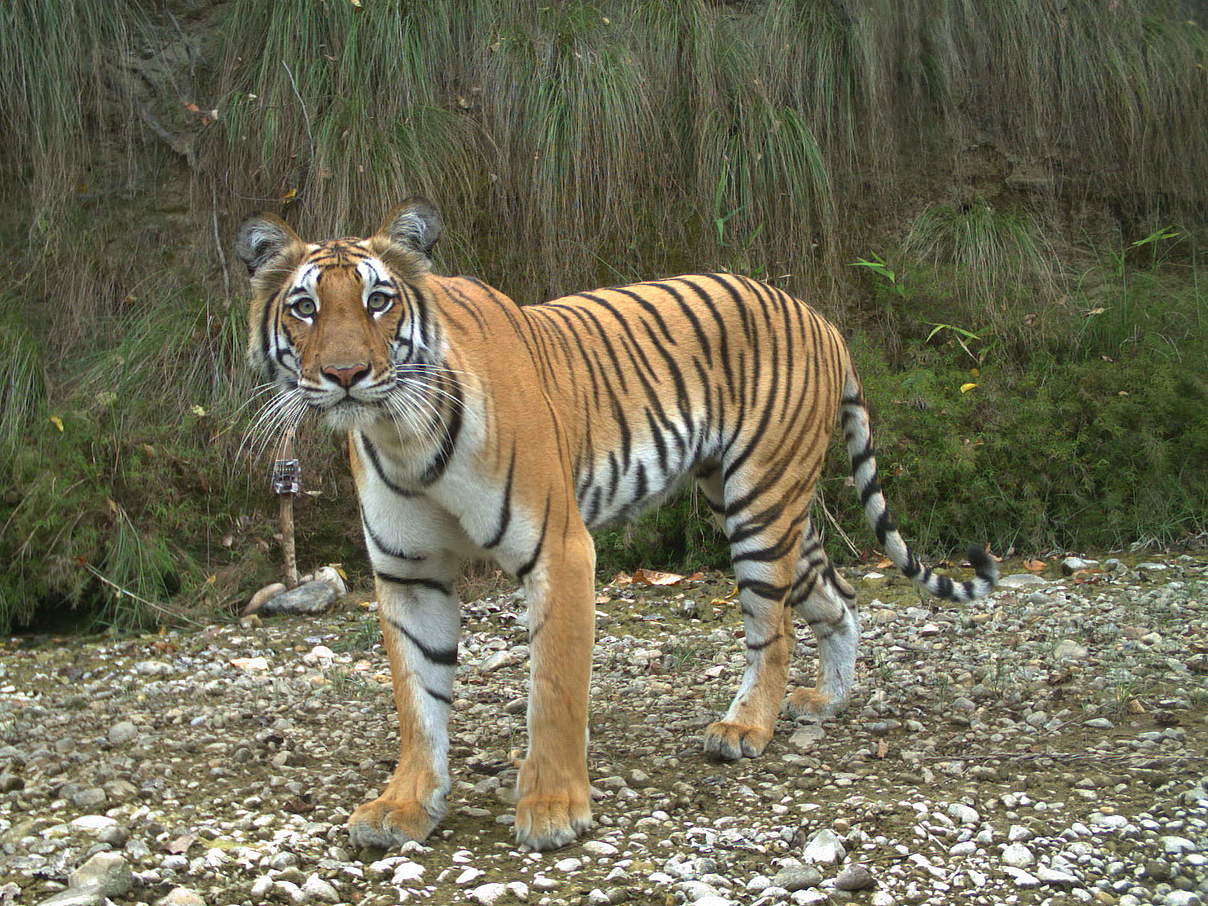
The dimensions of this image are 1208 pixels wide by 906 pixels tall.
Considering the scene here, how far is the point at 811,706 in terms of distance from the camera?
4652 mm

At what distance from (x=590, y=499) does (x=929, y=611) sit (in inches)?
105

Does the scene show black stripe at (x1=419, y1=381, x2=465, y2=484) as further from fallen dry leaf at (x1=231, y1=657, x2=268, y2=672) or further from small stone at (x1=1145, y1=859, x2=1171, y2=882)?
fallen dry leaf at (x1=231, y1=657, x2=268, y2=672)

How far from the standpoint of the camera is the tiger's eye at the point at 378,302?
3.31m

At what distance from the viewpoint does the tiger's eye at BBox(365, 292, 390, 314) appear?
331cm

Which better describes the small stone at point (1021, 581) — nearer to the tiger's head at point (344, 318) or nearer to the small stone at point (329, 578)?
the small stone at point (329, 578)

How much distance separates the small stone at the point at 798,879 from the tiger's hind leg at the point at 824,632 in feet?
4.83

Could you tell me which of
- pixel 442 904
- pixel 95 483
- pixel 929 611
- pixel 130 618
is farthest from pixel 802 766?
pixel 95 483

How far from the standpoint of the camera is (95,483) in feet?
22.2

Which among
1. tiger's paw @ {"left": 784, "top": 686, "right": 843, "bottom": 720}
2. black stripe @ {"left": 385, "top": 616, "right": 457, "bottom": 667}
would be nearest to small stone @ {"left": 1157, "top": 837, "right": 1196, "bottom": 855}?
tiger's paw @ {"left": 784, "top": 686, "right": 843, "bottom": 720}

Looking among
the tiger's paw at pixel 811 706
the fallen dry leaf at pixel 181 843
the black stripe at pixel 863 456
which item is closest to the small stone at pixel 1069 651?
the tiger's paw at pixel 811 706

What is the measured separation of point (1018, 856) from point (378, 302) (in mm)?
2274

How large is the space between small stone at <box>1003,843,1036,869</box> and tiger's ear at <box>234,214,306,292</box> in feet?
8.28

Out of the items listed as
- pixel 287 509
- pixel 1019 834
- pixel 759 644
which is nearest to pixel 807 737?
pixel 759 644

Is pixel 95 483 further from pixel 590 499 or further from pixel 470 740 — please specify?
pixel 590 499
